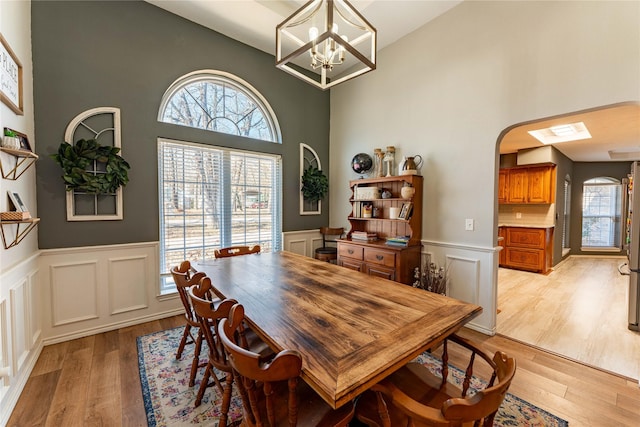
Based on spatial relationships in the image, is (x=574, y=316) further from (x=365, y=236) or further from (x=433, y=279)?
(x=365, y=236)

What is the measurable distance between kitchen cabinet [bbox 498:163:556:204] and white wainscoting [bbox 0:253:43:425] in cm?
684

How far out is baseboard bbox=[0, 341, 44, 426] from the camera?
1.60 metres

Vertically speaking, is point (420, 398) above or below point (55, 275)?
below

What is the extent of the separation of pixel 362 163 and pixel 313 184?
83 centimetres

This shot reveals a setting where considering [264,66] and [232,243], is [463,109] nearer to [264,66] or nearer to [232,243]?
[264,66]

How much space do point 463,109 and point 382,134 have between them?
3.67 feet

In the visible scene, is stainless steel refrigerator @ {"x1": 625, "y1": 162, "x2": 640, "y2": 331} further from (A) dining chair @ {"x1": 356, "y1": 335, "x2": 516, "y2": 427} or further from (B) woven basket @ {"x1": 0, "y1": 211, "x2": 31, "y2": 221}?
(B) woven basket @ {"x1": 0, "y1": 211, "x2": 31, "y2": 221}

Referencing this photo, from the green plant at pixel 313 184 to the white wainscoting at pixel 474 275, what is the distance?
192cm

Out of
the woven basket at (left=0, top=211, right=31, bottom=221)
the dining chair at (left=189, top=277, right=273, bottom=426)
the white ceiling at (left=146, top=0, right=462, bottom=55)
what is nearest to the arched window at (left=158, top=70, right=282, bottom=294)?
the white ceiling at (left=146, top=0, right=462, bottom=55)

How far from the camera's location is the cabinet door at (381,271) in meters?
3.11

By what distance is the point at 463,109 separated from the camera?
2932 millimetres

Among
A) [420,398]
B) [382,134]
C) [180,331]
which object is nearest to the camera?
[420,398]

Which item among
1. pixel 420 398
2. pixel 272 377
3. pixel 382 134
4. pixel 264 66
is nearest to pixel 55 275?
pixel 272 377

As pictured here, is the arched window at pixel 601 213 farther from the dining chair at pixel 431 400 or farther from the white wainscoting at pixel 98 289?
the white wainscoting at pixel 98 289
